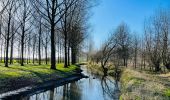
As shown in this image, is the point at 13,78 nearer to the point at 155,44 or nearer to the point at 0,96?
the point at 0,96

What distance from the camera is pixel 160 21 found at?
180 feet

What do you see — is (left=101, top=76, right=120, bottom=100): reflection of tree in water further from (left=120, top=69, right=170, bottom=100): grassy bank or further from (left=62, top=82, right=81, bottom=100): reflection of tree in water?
(left=62, top=82, right=81, bottom=100): reflection of tree in water

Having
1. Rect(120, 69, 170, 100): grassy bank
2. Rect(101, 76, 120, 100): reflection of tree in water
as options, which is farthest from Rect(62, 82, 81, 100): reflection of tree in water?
Rect(120, 69, 170, 100): grassy bank

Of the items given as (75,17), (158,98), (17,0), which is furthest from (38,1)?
(158,98)

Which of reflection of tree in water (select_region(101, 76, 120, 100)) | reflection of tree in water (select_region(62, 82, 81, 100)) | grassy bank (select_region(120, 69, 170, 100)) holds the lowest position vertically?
reflection of tree in water (select_region(101, 76, 120, 100))

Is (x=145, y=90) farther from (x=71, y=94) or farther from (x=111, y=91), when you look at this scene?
(x=111, y=91)

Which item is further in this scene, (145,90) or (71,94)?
(71,94)

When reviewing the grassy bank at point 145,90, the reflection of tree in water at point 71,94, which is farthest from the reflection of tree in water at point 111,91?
the reflection of tree in water at point 71,94

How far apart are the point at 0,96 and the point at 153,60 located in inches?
1648

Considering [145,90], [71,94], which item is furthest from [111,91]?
[145,90]

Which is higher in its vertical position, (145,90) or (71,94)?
(145,90)

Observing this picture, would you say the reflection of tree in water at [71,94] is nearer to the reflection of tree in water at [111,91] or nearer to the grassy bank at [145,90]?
the reflection of tree in water at [111,91]

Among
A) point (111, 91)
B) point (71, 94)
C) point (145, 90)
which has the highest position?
point (145, 90)

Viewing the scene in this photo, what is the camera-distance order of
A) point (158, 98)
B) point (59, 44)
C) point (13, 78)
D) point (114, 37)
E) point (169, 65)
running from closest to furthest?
point (158, 98) < point (13, 78) < point (169, 65) < point (114, 37) < point (59, 44)
